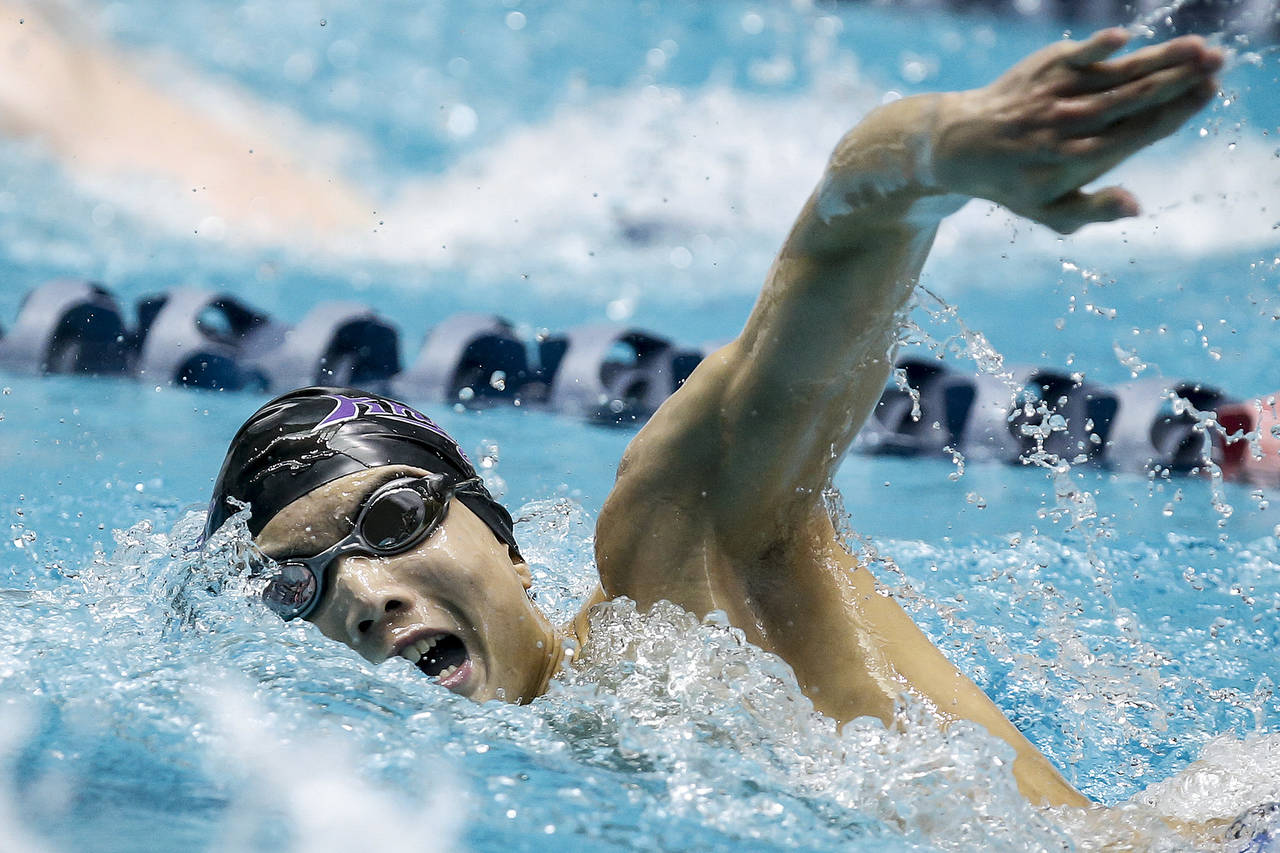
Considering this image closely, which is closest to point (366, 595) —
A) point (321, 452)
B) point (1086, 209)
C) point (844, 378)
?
point (321, 452)

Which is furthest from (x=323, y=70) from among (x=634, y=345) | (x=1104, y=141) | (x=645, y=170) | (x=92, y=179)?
(x=1104, y=141)

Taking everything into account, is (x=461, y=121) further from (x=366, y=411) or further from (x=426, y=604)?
(x=426, y=604)

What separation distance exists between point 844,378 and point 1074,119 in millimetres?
→ 457

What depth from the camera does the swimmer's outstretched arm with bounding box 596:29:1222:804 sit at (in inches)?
33.6

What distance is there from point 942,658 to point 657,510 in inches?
15.8

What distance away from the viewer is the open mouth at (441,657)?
4.60ft

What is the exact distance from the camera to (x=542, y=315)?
5.43m

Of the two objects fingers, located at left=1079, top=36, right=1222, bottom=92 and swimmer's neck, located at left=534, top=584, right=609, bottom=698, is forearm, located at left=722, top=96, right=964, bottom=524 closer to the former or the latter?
fingers, located at left=1079, top=36, right=1222, bottom=92

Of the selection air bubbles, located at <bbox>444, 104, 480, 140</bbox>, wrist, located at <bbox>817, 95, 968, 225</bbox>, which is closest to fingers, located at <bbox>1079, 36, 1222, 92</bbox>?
wrist, located at <bbox>817, 95, 968, 225</bbox>

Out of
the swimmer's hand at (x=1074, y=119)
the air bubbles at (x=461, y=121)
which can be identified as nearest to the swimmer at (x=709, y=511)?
the swimmer's hand at (x=1074, y=119)

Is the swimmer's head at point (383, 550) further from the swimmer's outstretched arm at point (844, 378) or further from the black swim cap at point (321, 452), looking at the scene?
the swimmer's outstretched arm at point (844, 378)

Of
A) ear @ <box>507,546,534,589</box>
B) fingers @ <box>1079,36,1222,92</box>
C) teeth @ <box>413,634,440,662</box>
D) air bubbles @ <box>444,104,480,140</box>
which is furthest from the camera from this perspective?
air bubbles @ <box>444,104,480,140</box>

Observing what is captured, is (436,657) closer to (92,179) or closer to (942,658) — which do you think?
(942,658)

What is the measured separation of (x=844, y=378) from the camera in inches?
50.1
